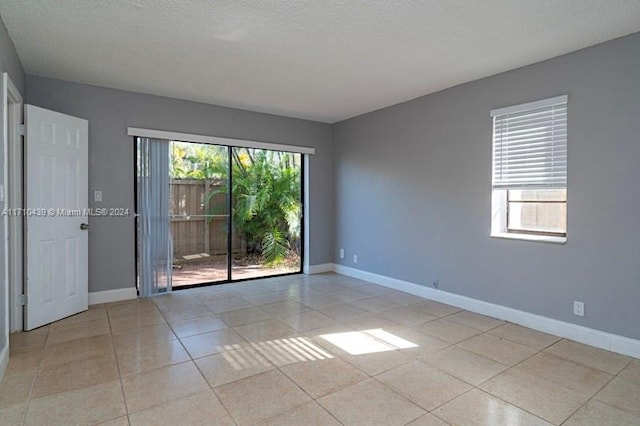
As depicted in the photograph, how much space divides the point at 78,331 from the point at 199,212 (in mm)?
2094

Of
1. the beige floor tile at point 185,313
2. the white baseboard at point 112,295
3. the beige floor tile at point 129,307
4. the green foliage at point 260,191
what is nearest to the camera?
the beige floor tile at point 185,313

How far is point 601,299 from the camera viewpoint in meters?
2.91

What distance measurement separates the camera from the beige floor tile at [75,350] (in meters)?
2.64

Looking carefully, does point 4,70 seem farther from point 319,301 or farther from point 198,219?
point 319,301

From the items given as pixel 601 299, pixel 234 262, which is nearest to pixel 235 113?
pixel 234 262

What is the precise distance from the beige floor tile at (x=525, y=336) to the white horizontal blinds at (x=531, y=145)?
137cm

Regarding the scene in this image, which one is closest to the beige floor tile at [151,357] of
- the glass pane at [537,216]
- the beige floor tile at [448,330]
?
the beige floor tile at [448,330]

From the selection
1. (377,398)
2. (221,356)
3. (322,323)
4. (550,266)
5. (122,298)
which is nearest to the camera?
(377,398)

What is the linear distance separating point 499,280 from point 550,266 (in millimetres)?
516

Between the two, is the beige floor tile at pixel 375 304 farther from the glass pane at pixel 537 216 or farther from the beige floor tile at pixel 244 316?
the glass pane at pixel 537 216

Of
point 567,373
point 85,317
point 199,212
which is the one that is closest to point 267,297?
point 199,212

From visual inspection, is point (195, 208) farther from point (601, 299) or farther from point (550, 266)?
point (601, 299)

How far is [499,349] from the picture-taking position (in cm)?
287

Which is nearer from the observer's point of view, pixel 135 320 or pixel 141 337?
pixel 141 337
